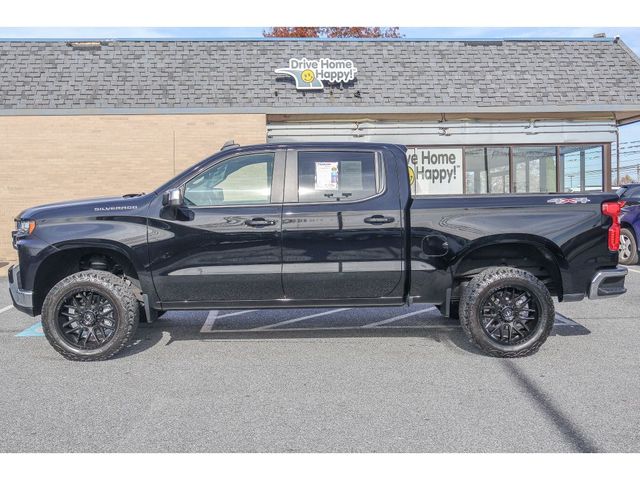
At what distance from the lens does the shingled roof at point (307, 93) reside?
13656 millimetres

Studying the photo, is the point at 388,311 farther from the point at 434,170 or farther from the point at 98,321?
the point at 434,170

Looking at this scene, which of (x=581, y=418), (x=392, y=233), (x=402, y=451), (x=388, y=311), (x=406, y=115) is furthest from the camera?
(x=406, y=115)

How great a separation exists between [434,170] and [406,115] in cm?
150

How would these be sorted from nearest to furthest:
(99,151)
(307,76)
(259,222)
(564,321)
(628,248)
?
(259,222)
(564,321)
(628,248)
(99,151)
(307,76)

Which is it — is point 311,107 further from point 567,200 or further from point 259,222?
point 567,200

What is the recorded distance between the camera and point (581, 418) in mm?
4215

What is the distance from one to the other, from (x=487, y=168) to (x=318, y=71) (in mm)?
4569

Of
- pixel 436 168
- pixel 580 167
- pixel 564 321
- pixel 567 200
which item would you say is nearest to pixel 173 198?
pixel 567 200

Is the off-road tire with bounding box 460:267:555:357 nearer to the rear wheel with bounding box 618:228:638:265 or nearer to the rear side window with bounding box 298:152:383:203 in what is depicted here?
the rear side window with bounding box 298:152:383:203

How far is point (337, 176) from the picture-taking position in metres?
5.85

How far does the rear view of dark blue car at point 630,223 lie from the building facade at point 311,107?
2.98 m

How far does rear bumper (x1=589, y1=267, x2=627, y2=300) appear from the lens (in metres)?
5.77

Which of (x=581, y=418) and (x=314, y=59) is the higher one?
(x=314, y=59)

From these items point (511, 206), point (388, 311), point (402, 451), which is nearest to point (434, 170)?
point (388, 311)
